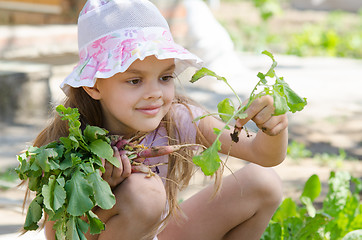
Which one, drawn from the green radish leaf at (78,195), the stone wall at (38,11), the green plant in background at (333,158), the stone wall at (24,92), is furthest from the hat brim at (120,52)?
the stone wall at (38,11)

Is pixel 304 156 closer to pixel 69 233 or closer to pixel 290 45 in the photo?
pixel 69 233

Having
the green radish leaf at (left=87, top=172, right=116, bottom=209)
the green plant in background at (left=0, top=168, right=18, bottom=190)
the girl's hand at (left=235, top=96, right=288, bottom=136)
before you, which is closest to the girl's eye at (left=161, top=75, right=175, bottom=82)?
the girl's hand at (left=235, top=96, right=288, bottom=136)

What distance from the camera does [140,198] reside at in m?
2.04

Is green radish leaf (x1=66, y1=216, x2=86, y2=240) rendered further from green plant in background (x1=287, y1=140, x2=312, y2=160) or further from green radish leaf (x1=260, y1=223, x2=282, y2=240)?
green plant in background (x1=287, y1=140, x2=312, y2=160)

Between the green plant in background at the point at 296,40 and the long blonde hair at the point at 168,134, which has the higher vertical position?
the long blonde hair at the point at 168,134

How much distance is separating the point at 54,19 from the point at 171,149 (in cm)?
596

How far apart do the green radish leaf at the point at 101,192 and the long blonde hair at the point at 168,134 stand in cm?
39

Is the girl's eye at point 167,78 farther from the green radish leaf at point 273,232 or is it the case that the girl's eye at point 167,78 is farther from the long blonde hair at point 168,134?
the green radish leaf at point 273,232

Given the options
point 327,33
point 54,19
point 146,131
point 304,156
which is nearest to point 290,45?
point 327,33

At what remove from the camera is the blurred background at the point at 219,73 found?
13.6 feet

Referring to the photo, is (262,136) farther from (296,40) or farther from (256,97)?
(296,40)

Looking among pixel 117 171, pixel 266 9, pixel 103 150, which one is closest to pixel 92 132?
pixel 103 150

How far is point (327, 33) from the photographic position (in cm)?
895

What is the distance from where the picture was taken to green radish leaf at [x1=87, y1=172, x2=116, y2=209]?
71.3 inches
